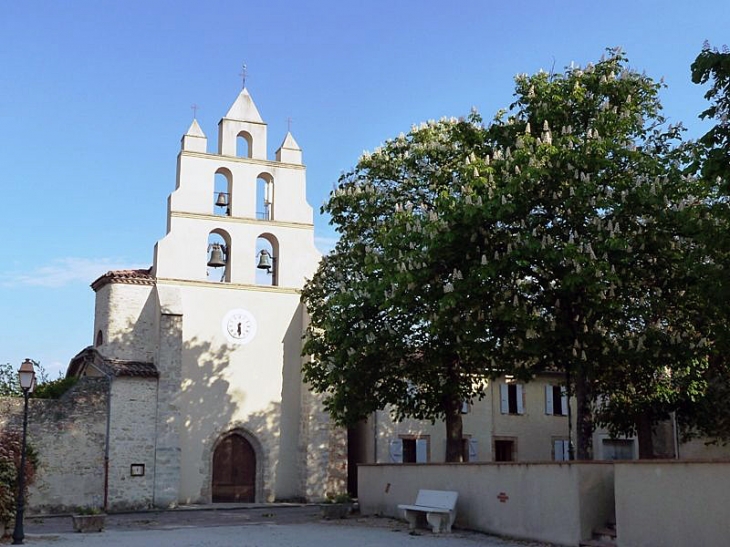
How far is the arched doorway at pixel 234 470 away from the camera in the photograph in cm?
3136

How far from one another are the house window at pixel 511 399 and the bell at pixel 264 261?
1080cm

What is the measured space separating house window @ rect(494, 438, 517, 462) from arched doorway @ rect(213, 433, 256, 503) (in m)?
10.3

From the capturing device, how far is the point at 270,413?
3212cm

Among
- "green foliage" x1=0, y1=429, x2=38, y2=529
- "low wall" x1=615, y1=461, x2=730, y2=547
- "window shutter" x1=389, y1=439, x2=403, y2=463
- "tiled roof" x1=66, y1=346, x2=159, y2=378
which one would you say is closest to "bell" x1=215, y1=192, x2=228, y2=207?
"tiled roof" x1=66, y1=346, x2=159, y2=378

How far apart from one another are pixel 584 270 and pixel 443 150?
7.45 metres

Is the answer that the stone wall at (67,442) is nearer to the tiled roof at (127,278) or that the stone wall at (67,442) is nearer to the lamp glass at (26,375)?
the tiled roof at (127,278)

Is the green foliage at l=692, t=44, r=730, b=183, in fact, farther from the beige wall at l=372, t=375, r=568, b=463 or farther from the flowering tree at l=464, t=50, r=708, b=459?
the beige wall at l=372, t=375, r=568, b=463

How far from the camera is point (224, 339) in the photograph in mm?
31734

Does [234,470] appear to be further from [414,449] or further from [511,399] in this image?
[511,399]

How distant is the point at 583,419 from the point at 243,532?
26.2 feet

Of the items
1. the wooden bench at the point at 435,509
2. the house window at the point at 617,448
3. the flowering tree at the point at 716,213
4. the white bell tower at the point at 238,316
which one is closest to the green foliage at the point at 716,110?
the flowering tree at the point at 716,213

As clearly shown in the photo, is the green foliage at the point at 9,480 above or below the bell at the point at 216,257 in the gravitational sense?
below

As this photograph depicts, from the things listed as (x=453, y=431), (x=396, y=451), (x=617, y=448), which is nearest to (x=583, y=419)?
(x=453, y=431)

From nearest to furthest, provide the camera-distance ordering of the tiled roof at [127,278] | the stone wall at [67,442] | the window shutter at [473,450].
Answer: the stone wall at [67,442]
the tiled roof at [127,278]
the window shutter at [473,450]
